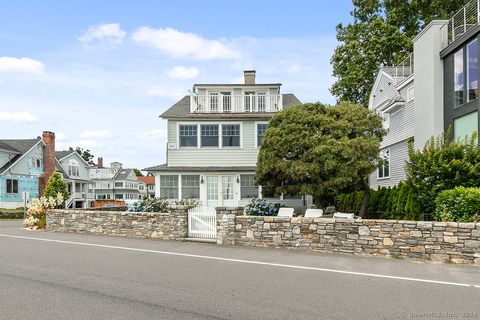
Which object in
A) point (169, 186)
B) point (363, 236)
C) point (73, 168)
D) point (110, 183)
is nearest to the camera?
point (363, 236)

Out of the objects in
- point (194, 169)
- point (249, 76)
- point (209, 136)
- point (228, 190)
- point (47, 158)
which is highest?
point (249, 76)

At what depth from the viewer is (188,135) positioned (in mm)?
24422

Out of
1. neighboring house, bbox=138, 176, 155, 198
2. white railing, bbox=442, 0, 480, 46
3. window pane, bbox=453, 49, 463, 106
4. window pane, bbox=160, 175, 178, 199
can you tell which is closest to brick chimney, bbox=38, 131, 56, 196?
window pane, bbox=160, 175, 178, 199

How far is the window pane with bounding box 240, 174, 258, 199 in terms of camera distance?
24281 millimetres

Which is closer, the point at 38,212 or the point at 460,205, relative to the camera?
the point at 460,205

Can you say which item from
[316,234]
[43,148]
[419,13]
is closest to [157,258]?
[316,234]

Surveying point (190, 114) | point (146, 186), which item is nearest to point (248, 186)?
point (190, 114)

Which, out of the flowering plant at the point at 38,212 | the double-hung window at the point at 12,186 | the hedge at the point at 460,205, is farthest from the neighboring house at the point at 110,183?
the hedge at the point at 460,205

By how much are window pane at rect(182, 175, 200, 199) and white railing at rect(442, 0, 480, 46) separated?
1379 centimetres

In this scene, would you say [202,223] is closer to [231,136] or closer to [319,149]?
[319,149]

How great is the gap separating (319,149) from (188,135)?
34.0 feet

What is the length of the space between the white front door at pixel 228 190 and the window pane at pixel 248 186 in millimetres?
498

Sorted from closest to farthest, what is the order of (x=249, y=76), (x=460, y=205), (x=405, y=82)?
(x=460, y=205) → (x=405, y=82) → (x=249, y=76)

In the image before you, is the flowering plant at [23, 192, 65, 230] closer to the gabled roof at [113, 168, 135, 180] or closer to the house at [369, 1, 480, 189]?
the house at [369, 1, 480, 189]
